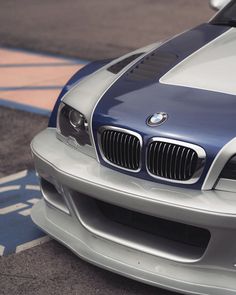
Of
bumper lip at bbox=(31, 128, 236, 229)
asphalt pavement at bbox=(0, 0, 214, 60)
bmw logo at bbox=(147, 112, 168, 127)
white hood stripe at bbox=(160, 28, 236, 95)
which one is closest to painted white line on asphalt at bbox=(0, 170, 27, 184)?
bumper lip at bbox=(31, 128, 236, 229)

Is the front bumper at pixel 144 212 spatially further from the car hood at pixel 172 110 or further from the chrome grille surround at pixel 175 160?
the car hood at pixel 172 110

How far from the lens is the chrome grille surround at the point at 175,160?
9.16 feet

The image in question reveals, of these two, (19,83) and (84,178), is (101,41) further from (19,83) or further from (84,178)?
(84,178)

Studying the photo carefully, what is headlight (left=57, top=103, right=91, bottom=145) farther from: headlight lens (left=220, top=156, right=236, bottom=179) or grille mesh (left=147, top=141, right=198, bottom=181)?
headlight lens (left=220, top=156, right=236, bottom=179)

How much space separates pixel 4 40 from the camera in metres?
9.58

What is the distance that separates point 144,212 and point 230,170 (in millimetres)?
436

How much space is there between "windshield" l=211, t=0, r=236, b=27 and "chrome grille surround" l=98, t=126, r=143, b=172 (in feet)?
4.66

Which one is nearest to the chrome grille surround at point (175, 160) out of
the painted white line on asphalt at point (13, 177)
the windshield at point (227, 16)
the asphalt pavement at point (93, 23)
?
the windshield at point (227, 16)

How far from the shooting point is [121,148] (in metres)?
3.01

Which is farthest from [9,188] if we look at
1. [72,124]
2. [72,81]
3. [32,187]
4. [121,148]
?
[121,148]

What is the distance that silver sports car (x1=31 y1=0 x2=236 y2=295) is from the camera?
2.76 meters

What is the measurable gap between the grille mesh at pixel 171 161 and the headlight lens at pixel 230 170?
133 millimetres

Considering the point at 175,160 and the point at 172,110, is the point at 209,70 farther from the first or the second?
the point at 175,160

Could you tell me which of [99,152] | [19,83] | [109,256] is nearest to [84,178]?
[99,152]
